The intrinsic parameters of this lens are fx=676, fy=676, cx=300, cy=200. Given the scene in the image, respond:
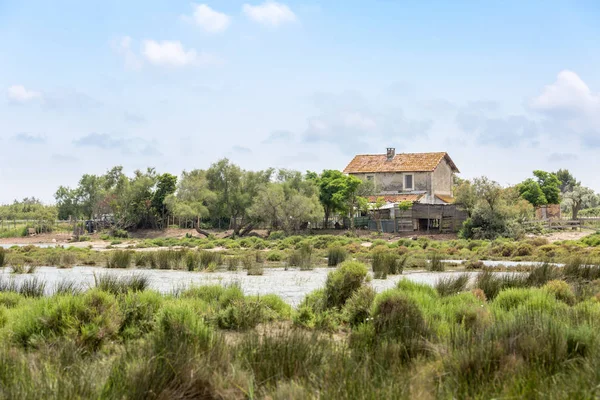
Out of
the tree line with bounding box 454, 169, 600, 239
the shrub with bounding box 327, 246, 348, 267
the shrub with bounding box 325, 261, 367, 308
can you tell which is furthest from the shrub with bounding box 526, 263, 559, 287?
the tree line with bounding box 454, 169, 600, 239

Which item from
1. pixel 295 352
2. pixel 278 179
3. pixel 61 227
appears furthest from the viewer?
pixel 61 227

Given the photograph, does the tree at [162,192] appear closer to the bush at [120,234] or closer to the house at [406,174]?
the bush at [120,234]

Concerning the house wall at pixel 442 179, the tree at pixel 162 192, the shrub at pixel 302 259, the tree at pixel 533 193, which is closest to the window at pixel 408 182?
the house wall at pixel 442 179

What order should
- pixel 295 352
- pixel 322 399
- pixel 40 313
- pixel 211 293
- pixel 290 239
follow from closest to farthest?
pixel 322 399 → pixel 295 352 → pixel 40 313 → pixel 211 293 → pixel 290 239

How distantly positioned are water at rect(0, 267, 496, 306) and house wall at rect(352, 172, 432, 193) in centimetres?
3523

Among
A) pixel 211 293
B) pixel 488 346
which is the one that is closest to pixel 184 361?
pixel 488 346

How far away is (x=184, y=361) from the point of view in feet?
22.9

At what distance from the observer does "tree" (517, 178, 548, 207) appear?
69.1m

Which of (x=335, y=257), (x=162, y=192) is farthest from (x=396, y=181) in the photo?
(x=335, y=257)

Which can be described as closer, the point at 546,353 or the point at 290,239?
the point at 546,353

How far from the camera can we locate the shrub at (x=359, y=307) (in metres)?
11.1

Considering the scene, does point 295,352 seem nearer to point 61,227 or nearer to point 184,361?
point 184,361

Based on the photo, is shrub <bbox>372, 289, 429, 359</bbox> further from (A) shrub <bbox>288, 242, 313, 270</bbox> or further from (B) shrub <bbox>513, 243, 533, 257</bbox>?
(B) shrub <bbox>513, 243, 533, 257</bbox>

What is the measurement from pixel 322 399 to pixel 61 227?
60798 millimetres
